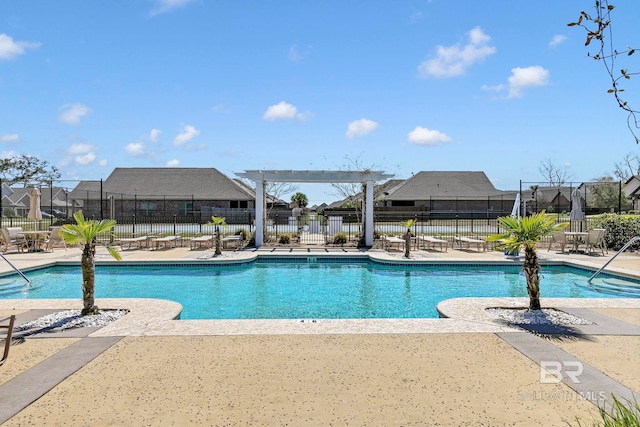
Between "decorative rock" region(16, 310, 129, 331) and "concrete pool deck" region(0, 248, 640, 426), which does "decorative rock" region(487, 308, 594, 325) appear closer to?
"concrete pool deck" region(0, 248, 640, 426)

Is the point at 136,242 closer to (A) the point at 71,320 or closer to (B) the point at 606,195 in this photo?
(A) the point at 71,320

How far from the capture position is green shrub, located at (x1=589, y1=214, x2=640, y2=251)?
15359 millimetres

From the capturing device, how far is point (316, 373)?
13.5 feet

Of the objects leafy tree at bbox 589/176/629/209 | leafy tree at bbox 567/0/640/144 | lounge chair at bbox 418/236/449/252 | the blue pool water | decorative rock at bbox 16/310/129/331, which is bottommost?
the blue pool water

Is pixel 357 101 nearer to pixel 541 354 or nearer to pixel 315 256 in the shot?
pixel 315 256

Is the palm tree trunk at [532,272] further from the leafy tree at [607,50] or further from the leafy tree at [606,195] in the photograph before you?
the leafy tree at [606,195]

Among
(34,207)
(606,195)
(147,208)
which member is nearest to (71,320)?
(34,207)

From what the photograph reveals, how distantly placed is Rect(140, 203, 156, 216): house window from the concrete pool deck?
110 feet

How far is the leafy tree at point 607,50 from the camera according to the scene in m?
1.76

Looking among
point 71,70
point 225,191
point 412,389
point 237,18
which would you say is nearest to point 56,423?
point 412,389

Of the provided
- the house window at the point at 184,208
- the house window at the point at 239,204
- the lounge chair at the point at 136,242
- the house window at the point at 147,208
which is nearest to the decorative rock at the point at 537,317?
the lounge chair at the point at 136,242

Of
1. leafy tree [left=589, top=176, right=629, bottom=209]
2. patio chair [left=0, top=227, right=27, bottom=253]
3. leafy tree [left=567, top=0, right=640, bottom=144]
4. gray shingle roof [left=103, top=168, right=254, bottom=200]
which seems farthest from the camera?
gray shingle roof [left=103, top=168, right=254, bottom=200]

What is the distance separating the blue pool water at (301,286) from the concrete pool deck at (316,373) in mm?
1912

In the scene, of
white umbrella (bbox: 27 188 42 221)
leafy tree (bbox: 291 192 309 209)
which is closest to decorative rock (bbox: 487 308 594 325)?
white umbrella (bbox: 27 188 42 221)
